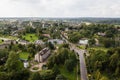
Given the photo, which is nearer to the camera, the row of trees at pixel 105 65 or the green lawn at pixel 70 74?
the green lawn at pixel 70 74

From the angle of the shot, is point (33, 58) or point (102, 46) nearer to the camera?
point (33, 58)

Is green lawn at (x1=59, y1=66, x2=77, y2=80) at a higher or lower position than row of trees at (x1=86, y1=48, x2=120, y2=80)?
lower

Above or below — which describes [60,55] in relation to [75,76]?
above

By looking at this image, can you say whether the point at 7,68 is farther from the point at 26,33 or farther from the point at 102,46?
the point at 26,33

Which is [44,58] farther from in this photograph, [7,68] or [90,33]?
[90,33]

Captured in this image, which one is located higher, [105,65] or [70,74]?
[105,65]

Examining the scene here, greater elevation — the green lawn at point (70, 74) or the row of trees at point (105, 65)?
the row of trees at point (105, 65)

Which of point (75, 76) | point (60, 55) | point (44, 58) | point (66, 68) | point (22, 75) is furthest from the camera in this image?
point (44, 58)

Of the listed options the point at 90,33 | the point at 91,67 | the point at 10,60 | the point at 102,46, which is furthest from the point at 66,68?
the point at 90,33

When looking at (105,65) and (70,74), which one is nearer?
(70,74)

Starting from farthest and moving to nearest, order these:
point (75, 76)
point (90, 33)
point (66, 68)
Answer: point (90, 33), point (66, 68), point (75, 76)

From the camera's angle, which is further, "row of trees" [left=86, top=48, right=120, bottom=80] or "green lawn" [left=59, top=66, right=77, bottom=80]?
"row of trees" [left=86, top=48, right=120, bottom=80]
